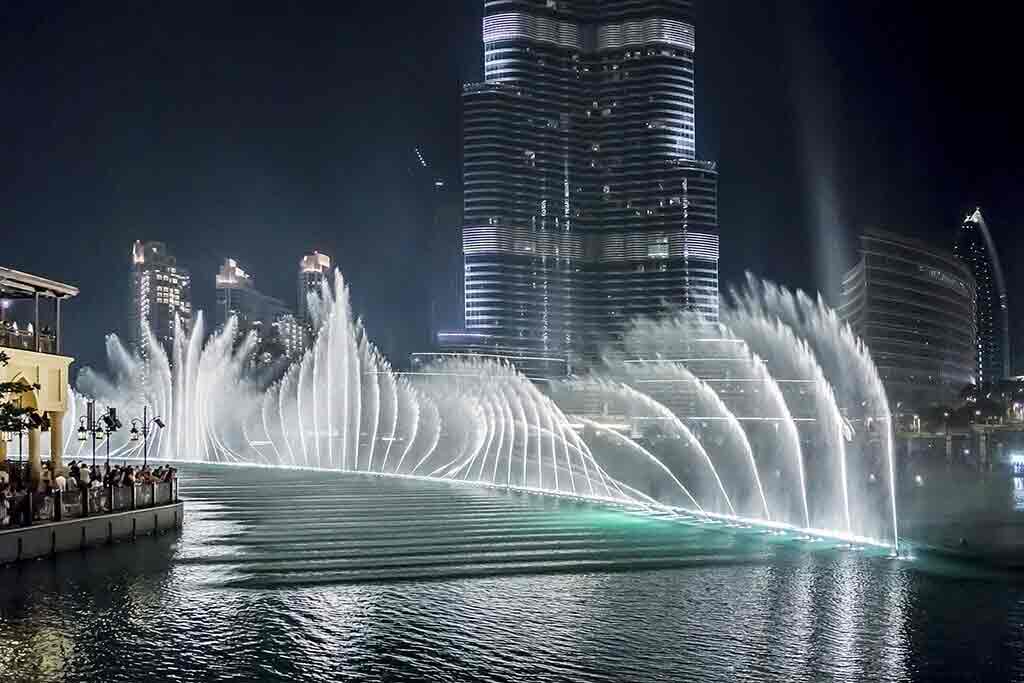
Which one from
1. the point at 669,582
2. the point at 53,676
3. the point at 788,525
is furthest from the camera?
the point at 788,525

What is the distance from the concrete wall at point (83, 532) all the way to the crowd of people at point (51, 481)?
573 millimetres

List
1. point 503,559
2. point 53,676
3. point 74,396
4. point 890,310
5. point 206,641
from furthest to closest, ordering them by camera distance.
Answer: point 890,310, point 74,396, point 503,559, point 206,641, point 53,676

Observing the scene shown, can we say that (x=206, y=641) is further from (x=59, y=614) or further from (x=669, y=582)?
(x=669, y=582)

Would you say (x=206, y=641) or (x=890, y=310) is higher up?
(x=890, y=310)

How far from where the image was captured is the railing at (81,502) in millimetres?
28167

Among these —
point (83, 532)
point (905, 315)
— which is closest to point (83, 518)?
point (83, 532)

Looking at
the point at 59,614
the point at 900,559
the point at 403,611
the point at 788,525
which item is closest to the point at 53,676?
the point at 59,614

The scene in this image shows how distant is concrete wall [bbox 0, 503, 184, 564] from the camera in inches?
1083

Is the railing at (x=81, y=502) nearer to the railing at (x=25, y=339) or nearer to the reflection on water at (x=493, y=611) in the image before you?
the reflection on water at (x=493, y=611)

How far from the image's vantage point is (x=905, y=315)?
179 meters

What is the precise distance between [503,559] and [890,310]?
161491 mm

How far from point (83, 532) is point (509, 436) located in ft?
177

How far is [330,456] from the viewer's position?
80.0 m

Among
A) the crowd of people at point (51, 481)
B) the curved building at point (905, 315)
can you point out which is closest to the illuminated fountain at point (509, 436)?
the crowd of people at point (51, 481)
